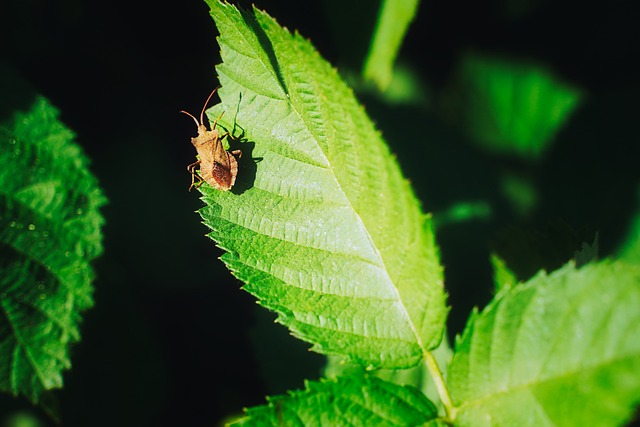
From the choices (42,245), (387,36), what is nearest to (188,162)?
(42,245)

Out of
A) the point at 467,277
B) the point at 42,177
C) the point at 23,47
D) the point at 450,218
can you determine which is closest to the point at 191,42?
the point at 23,47

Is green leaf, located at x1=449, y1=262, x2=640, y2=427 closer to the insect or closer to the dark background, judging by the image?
the insect

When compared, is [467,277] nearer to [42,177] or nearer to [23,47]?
[42,177]

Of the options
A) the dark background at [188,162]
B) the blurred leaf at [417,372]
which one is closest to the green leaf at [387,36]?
the dark background at [188,162]

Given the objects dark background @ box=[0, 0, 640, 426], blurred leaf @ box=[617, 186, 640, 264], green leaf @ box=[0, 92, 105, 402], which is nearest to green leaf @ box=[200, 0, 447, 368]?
green leaf @ box=[0, 92, 105, 402]

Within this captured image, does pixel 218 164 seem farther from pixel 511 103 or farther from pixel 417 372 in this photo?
pixel 511 103

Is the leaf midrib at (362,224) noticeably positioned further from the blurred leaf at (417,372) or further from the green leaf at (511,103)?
the green leaf at (511,103)
